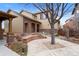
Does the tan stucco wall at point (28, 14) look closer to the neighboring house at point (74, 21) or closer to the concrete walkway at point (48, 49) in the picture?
the concrete walkway at point (48, 49)

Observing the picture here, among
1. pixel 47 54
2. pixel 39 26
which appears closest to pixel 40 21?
pixel 39 26

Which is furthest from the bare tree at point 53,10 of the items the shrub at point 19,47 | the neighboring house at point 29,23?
the shrub at point 19,47

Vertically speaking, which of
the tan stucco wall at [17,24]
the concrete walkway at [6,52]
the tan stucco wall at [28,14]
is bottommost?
the concrete walkway at [6,52]

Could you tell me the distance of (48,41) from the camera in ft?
12.9

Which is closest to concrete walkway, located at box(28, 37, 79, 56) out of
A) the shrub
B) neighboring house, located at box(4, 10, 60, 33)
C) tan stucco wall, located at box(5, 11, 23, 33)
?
the shrub

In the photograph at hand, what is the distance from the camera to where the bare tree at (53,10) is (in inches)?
153

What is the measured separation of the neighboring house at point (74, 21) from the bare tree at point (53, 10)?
97 mm

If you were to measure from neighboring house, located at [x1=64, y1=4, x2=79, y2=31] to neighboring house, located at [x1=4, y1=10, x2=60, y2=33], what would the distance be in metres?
0.20

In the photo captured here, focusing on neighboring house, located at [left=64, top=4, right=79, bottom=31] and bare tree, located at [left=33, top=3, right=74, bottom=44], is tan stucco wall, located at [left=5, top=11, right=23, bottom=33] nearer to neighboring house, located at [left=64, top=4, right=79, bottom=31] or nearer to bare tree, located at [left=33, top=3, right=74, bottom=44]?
bare tree, located at [left=33, top=3, right=74, bottom=44]

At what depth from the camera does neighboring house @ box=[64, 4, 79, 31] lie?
3.88m

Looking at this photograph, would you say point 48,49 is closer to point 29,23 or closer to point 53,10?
point 29,23

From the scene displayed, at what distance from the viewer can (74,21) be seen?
12.8ft

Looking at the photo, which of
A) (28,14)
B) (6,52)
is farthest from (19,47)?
(28,14)

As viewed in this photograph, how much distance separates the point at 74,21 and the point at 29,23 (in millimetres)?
864
